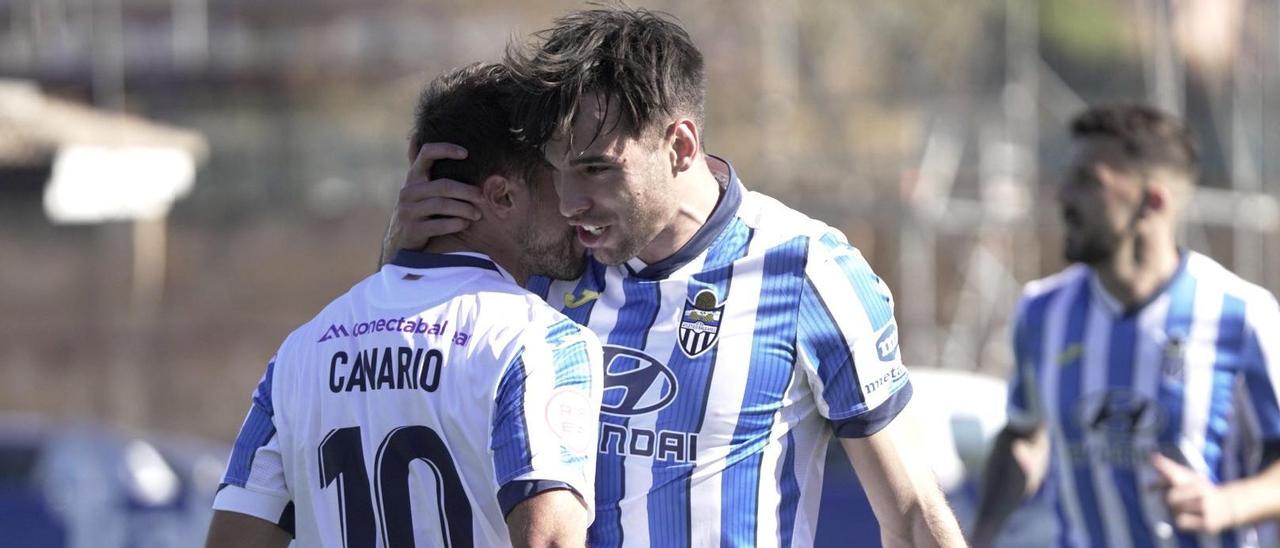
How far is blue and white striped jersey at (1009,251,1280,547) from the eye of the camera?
4.59m

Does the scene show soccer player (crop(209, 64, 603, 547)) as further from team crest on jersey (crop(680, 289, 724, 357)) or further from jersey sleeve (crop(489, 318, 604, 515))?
team crest on jersey (crop(680, 289, 724, 357))

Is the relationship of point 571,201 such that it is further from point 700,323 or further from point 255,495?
point 255,495

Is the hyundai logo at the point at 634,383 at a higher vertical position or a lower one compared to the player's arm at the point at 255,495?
higher

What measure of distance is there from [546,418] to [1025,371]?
292 cm

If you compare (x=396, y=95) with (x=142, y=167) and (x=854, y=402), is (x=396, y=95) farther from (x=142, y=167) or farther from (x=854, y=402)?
(x=854, y=402)

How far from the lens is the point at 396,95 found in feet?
42.3

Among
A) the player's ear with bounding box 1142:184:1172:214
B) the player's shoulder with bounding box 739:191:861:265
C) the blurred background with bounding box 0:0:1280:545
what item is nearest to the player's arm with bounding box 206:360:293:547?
the player's shoulder with bounding box 739:191:861:265

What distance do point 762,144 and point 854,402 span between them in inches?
352

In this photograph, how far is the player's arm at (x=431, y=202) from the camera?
260cm

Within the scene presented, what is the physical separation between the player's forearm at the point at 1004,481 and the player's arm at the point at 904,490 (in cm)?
202

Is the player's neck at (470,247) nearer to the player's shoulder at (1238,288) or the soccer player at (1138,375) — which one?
the soccer player at (1138,375)

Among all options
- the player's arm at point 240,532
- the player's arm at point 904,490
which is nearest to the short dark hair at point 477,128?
the player's arm at point 240,532

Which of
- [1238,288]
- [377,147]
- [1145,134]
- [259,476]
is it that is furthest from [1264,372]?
[377,147]

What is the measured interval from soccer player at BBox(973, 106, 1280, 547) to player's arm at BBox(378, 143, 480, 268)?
2.43 metres
